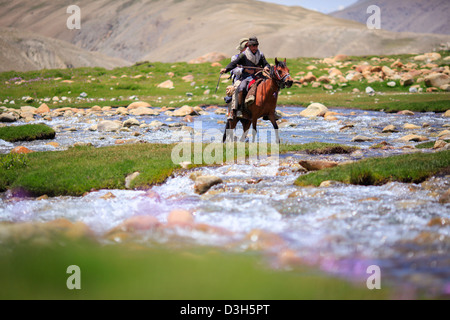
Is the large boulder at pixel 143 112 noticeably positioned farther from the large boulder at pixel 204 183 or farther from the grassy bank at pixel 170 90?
the large boulder at pixel 204 183

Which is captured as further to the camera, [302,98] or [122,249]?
[302,98]

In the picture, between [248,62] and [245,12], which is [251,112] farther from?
[245,12]

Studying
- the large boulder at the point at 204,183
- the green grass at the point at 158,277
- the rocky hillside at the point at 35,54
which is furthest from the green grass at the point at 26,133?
the rocky hillside at the point at 35,54

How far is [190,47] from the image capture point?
405 feet

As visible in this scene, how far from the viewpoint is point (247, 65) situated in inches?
575

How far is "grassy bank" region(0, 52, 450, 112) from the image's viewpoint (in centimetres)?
2890

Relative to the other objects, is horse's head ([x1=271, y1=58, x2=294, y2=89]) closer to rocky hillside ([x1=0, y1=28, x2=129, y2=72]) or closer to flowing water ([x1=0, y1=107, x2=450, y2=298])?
flowing water ([x1=0, y1=107, x2=450, y2=298])

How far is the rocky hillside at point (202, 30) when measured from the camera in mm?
103312

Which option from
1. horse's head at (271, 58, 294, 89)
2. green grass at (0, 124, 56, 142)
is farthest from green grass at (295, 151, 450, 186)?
green grass at (0, 124, 56, 142)

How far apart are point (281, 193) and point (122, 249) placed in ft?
12.1

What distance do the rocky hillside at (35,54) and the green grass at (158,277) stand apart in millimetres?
60447

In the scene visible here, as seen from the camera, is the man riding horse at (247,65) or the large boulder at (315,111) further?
the large boulder at (315,111)

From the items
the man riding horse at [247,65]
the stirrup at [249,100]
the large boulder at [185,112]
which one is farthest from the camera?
the large boulder at [185,112]

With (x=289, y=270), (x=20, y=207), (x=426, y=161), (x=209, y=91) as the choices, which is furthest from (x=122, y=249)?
(x=209, y=91)
